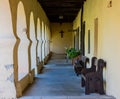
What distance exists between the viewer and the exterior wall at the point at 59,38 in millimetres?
24922

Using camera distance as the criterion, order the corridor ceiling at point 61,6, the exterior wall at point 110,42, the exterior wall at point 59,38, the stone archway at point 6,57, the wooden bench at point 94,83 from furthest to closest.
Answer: the exterior wall at point 59,38 → the corridor ceiling at point 61,6 → the wooden bench at point 94,83 → the stone archway at point 6,57 → the exterior wall at point 110,42

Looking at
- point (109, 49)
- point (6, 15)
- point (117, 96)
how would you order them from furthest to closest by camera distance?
point (109, 49), point (6, 15), point (117, 96)

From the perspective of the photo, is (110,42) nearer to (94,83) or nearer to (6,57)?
(94,83)

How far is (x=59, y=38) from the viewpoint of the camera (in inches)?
982

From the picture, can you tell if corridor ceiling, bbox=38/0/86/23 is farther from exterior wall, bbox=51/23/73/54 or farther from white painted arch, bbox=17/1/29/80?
exterior wall, bbox=51/23/73/54

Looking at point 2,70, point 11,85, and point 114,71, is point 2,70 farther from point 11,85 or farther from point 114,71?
point 114,71

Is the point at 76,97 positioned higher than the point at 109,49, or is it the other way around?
the point at 109,49

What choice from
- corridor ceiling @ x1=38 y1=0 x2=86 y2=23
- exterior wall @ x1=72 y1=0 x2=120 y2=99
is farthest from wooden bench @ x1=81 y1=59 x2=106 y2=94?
corridor ceiling @ x1=38 y1=0 x2=86 y2=23

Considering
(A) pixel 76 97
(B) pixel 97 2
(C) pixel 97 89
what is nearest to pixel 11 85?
(A) pixel 76 97

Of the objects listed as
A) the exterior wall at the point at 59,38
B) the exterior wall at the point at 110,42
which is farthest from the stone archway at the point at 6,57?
the exterior wall at the point at 59,38

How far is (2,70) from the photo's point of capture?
5863 millimetres

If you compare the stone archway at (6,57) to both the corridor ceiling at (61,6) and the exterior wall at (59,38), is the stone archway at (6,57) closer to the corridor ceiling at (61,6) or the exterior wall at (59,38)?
the corridor ceiling at (61,6)

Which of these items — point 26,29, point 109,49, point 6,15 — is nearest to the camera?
point 6,15

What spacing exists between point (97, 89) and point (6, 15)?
2.62 m
